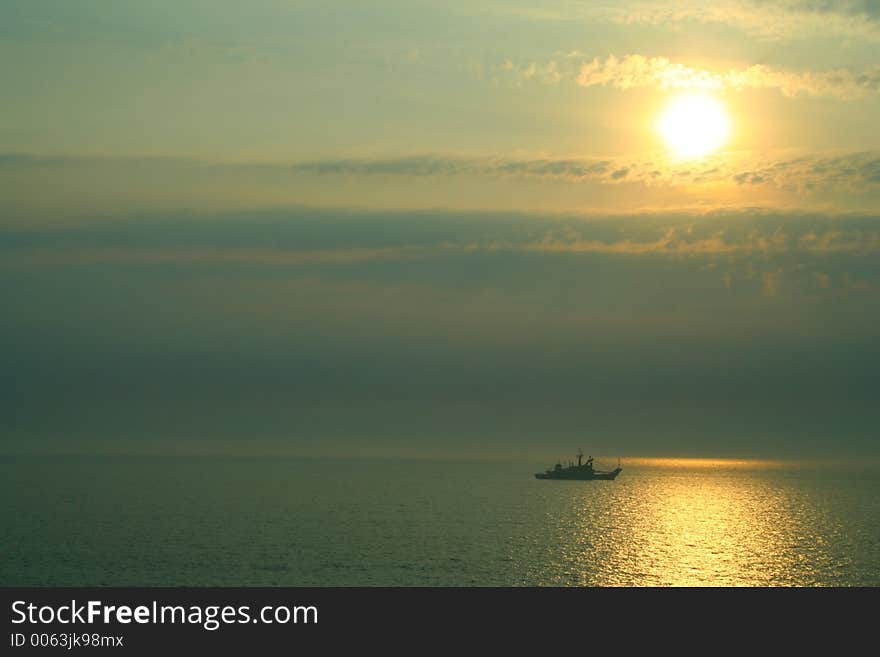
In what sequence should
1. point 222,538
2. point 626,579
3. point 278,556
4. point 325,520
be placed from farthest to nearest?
point 325,520 → point 222,538 → point 278,556 → point 626,579

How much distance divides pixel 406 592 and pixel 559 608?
4.47 metres

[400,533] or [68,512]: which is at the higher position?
[68,512]

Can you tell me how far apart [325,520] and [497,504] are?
177ft

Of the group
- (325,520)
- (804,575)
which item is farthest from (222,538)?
(804,575)

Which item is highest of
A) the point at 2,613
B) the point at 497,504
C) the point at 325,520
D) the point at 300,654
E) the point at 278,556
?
the point at 497,504

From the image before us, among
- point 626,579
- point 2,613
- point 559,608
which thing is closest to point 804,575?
point 626,579

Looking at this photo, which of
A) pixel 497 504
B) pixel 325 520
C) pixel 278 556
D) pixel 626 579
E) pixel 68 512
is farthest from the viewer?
pixel 497 504

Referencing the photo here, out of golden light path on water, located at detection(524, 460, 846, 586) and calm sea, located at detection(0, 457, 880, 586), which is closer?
calm sea, located at detection(0, 457, 880, 586)

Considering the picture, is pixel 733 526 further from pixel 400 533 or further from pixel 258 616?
pixel 258 616

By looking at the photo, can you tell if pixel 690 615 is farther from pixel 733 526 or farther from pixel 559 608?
pixel 733 526

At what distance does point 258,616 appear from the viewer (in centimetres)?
2719

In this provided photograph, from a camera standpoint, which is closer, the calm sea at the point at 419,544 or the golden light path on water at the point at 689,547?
the calm sea at the point at 419,544

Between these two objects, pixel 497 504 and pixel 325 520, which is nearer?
pixel 325 520

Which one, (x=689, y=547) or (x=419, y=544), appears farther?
(x=689, y=547)
